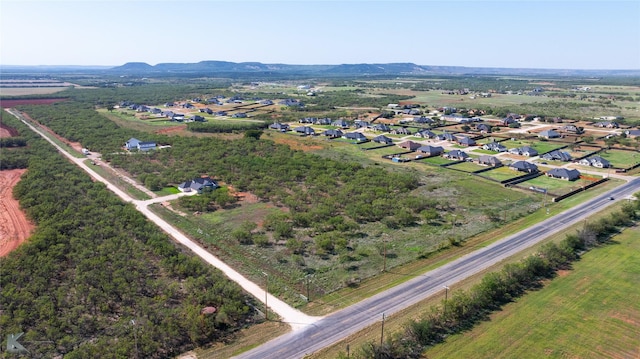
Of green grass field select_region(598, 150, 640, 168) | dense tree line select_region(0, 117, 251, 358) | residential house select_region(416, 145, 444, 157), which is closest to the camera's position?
dense tree line select_region(0, 117, 251, 358)

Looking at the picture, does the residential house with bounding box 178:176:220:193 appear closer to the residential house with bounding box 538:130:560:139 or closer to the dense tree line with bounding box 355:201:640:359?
the dense tree line with bounding box 355:201:640:359

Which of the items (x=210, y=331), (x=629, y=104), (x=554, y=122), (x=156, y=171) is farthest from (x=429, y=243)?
(x=629, y=104)

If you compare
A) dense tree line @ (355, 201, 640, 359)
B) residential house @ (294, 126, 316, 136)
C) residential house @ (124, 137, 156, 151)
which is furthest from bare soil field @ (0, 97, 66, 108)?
dense tree line @ (355, 201, 640, 359)

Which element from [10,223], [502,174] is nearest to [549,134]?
[502,174]

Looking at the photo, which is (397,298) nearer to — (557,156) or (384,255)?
(384,255)

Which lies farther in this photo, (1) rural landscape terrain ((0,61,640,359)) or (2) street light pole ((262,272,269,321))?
(2) street light pole ((262,272,269,321))

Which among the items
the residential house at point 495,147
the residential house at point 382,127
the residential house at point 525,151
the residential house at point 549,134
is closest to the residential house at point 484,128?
the residential house at point 549,134

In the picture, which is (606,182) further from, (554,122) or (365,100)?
(365,100)

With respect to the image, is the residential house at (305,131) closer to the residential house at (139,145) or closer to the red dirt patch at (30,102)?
the residential house at (139,145)
